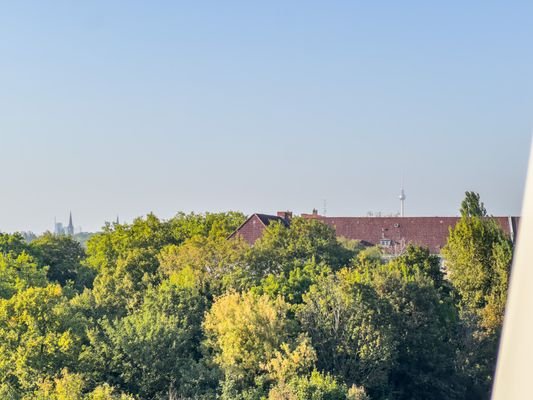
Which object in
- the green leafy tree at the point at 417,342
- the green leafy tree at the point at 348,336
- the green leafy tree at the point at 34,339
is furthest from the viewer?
the green leafy tree at the point at 417,342

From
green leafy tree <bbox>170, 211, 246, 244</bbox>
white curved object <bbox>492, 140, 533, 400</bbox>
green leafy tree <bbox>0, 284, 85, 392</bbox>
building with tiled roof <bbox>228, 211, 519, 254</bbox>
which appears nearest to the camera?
white curved object <bbox>492, 140, 533, 400</bbox>

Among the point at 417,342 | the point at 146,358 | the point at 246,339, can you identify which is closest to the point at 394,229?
the point at 417,342

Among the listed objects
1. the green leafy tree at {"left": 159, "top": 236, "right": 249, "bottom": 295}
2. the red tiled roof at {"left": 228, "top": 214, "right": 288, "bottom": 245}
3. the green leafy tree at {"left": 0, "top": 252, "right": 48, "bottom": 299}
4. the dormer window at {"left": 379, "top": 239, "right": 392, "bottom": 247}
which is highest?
the red tiled roof at {"left": 228, "top": 214, "right": 288, "bottom": 245}

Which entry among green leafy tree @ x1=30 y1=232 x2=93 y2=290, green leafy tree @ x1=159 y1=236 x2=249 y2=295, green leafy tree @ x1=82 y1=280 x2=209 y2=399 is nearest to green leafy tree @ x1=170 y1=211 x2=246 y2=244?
green leafy tree @ x1=30 y1=232 x2=93 y2=290

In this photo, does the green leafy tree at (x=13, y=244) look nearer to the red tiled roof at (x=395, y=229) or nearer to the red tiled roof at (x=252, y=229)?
the red tiled roof at (x=252, y=229)

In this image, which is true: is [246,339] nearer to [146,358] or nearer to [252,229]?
[146,358]

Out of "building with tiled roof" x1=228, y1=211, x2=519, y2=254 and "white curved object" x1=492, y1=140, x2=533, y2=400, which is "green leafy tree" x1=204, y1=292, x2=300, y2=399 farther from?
"building with tiled roof" x1=228, y1=211, x2=519, y2=254

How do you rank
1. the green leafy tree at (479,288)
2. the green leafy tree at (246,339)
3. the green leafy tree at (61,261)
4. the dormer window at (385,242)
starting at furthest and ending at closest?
the dormer window at (385,242)
the green leafy tree at (61,261)
the green leafy tree at (479,288)
the green leafy tree at (246,339)

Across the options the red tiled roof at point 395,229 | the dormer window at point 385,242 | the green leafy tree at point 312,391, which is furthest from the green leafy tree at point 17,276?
the dormer window at point 385,242

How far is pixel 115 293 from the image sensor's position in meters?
20.6

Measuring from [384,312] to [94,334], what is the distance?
723cm

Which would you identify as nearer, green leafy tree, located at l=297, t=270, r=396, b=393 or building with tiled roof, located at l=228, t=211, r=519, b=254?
green leafy tree, located at l=297, t=270, r=396, b=393

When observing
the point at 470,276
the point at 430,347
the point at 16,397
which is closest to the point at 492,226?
the point at 470,276

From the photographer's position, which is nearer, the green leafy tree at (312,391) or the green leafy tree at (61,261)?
the green leafy tree at (312,391)
